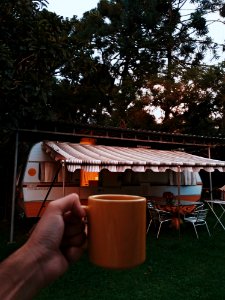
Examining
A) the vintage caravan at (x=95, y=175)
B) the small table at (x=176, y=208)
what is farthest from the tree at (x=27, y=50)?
the small table at (x=176, y=208)

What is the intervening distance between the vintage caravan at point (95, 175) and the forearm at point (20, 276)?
259 inches

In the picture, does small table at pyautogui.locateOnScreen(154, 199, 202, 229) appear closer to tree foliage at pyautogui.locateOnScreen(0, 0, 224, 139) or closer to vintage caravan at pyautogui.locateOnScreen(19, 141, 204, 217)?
vintage caravan at pyautogui.locateOnScreen(19, 141, 204, 217)

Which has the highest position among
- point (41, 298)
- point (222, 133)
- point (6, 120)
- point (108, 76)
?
point (108, 76)

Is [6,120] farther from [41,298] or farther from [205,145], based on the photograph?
[205,145]

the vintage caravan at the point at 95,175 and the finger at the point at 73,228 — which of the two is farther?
the vintage caravan at the point at 95,175

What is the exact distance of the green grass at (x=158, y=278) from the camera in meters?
4.84

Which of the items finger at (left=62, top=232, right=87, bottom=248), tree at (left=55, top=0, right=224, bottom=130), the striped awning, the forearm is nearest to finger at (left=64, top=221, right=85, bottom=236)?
finger at (left=62, top=232, right=87, bottom=248)

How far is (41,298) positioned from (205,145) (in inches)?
408

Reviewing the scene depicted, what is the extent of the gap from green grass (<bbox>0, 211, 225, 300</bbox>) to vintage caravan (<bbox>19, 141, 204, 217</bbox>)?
2.05 m

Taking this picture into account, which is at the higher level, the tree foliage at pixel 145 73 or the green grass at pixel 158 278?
the tree foliage at pixel 145 73

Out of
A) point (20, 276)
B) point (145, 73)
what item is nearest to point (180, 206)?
point (20, 276)

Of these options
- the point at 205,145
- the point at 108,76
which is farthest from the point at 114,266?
the point at 108,76

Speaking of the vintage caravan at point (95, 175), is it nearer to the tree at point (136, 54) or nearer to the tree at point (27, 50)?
the tree at point (27, 50)

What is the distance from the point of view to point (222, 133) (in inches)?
749
